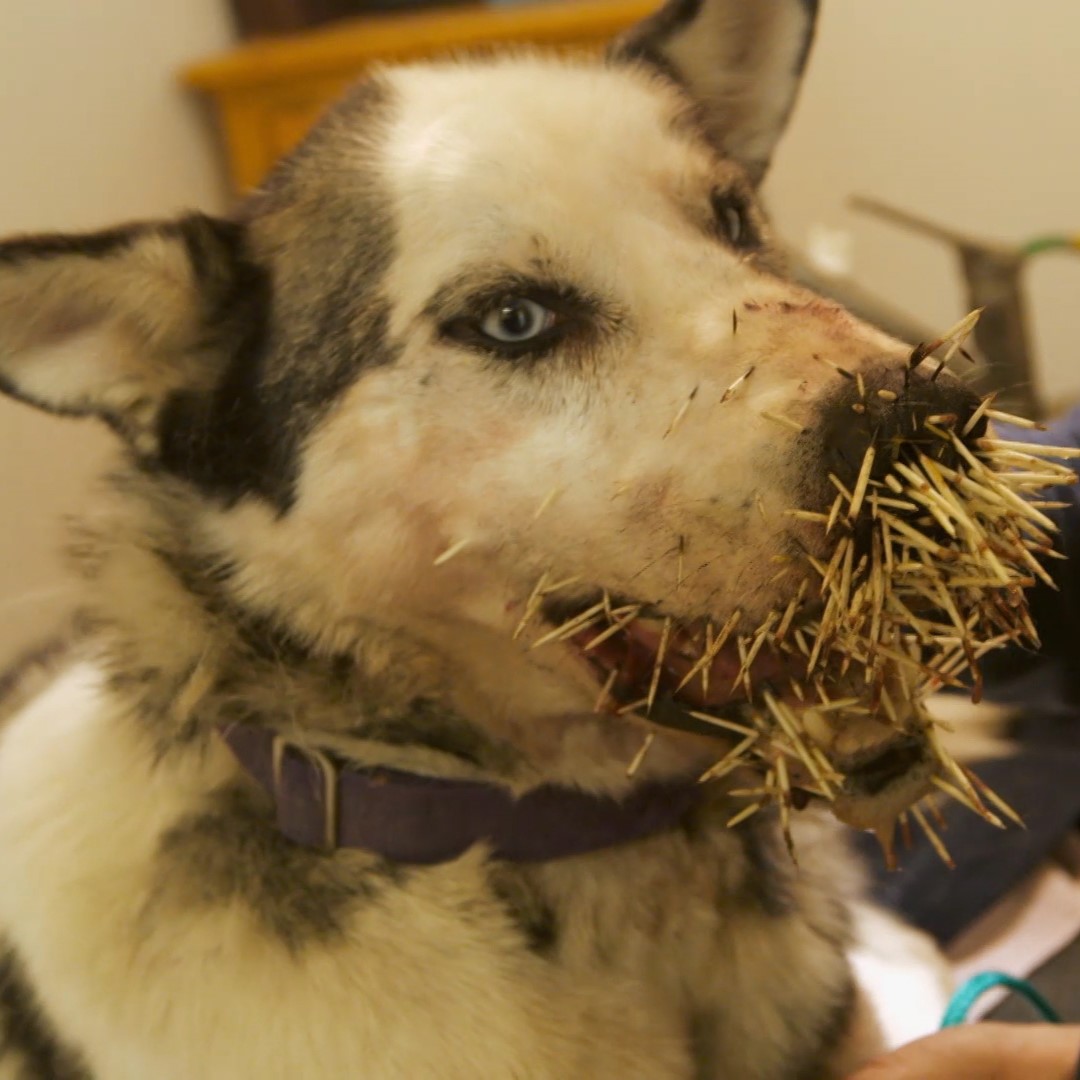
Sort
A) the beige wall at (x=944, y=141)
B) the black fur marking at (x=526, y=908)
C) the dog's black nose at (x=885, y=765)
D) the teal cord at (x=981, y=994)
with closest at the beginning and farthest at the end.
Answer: the dog's black nose at (x=885, y=765)
the black fur marking at (x=526, y=908)
the teal cord at (x=981, y=994)
the beige wall at (x=944, y=141)

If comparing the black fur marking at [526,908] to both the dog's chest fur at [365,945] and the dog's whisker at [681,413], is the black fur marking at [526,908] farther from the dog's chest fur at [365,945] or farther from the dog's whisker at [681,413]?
the dog's whisker at [681,413]

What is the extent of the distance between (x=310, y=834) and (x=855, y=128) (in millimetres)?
2732

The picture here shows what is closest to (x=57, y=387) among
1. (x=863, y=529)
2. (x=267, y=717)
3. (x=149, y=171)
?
(x=267, y=717)

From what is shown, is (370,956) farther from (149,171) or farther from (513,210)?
(149,171)

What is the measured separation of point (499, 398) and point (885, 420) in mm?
334

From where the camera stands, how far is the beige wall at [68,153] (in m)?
2.10

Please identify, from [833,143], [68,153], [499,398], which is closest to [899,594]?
[499,398]

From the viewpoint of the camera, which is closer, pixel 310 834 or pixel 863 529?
pixel 863 529

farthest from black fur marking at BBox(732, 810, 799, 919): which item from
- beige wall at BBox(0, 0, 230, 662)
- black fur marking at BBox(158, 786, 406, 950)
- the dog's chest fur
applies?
beige wall at BBox(0, 0, 230, 662)

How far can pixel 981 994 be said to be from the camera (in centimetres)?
116

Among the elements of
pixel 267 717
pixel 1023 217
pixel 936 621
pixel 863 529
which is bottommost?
pixel 1023 217

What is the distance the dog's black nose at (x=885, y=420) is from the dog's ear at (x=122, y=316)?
1.97 feet

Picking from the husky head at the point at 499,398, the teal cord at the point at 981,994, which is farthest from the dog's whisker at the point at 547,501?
the teal cord at the point at 981,994

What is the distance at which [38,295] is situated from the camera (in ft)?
3.00
